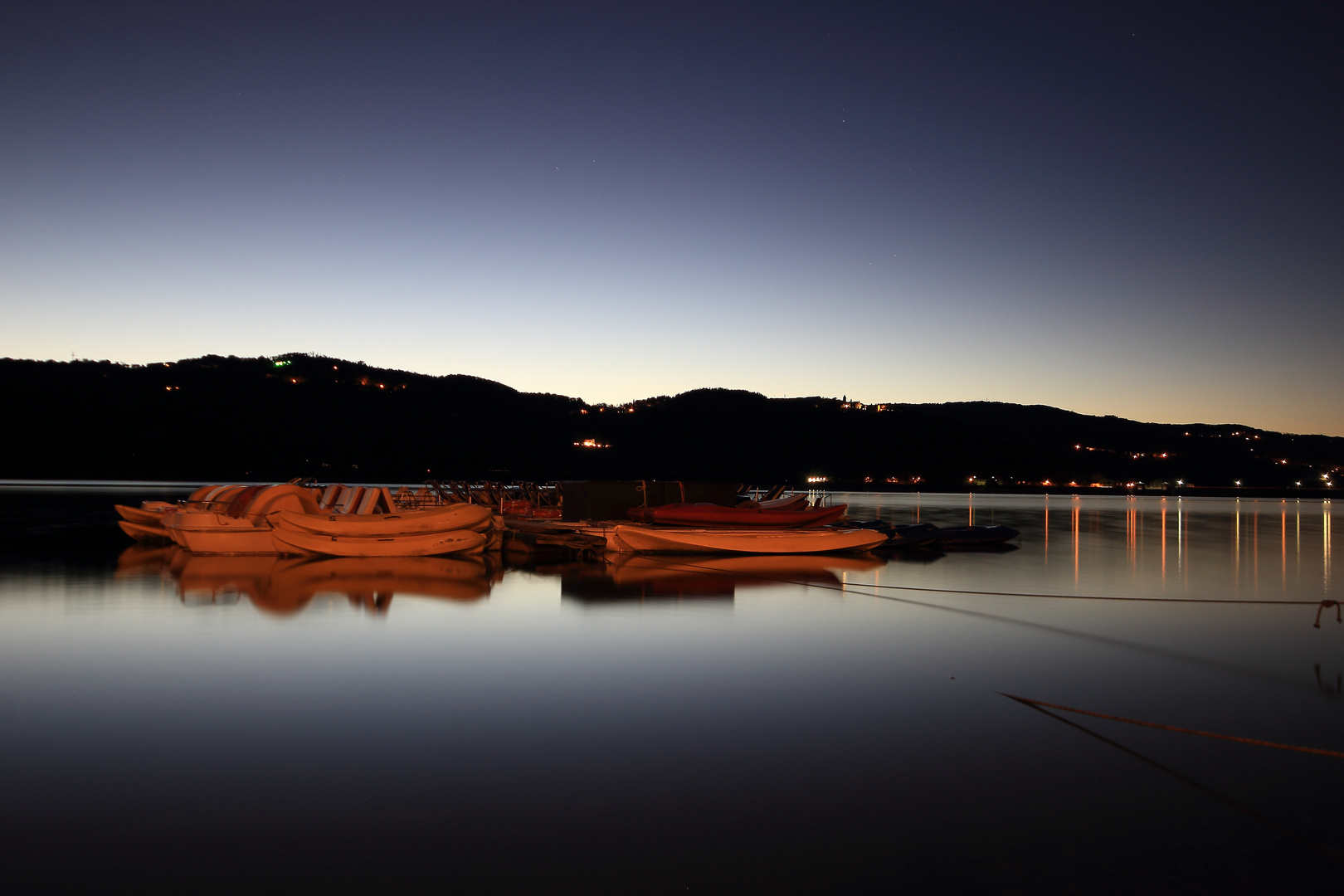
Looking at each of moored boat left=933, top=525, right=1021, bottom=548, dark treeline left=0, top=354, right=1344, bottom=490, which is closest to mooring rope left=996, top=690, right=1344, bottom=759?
moored boat left=933, top=525, right=1021, bottom=548

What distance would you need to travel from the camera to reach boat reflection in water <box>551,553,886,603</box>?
50.1 feet

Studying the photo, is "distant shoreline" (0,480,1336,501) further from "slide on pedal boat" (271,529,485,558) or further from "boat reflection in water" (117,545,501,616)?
"boat reflection in water" (117,545,501,616)

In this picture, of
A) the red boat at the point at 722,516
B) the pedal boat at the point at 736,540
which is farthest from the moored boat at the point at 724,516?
the pedal boat at the point at 736,540

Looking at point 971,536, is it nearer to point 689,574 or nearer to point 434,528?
point 689,574

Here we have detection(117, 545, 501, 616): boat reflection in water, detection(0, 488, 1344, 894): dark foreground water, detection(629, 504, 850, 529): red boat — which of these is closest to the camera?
detection(0, 488, 1344, 894): dark foreground water

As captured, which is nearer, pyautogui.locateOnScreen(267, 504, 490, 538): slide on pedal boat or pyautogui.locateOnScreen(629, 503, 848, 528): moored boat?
pyautogui.locateOnScreen(267, 504, 490, 538): slide on pedal boat

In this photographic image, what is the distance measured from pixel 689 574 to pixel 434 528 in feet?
22.4

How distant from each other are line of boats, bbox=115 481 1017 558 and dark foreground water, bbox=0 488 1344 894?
5.29m

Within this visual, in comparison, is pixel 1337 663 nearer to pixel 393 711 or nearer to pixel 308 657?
pixel 393 711

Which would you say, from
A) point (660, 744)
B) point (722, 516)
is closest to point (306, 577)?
point (722, 516)

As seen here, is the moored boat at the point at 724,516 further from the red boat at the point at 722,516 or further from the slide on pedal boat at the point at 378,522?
the slide on pedal boat at the point at 378,522

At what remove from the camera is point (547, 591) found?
1570 centimetres

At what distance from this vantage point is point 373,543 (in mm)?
20047

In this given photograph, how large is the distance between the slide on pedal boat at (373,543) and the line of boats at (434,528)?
0.02m
